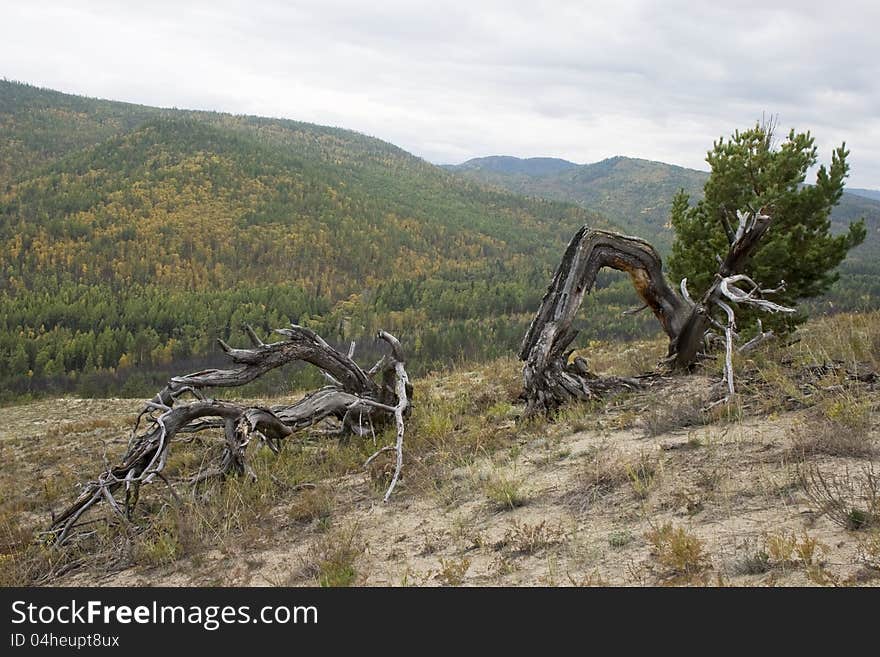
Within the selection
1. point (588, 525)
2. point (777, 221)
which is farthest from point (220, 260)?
point (588, 525)

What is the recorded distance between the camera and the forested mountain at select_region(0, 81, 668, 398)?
67.9 metres

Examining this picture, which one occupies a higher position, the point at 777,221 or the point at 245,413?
the point at 777,221

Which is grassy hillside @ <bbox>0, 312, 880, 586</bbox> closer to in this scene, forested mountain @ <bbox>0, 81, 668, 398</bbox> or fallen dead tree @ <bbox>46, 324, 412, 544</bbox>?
fallen dead tree @ <bbox>46, 324, 412, 544</bbox>

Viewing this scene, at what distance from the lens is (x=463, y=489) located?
5.06 meters

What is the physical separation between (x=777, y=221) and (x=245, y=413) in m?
9.71

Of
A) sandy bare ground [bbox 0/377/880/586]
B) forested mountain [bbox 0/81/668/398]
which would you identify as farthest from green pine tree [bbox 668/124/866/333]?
forested mountain [bbox 0/81/668/398]

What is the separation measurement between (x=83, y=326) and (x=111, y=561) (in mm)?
84839

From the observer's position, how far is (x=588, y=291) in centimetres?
761

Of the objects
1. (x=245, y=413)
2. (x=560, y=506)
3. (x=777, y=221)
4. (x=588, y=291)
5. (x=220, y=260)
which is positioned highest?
(x=777, y=221)

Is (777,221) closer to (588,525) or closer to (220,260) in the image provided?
(588,525)

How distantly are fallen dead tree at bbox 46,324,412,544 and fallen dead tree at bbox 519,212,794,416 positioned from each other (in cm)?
172


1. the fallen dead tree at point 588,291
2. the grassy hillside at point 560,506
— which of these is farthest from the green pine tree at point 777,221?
the grassy hillside at point 560,506

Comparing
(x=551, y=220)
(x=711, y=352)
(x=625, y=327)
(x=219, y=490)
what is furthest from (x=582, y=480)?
(x=551, y=220)

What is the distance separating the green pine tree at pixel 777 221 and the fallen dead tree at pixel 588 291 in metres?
2.08
